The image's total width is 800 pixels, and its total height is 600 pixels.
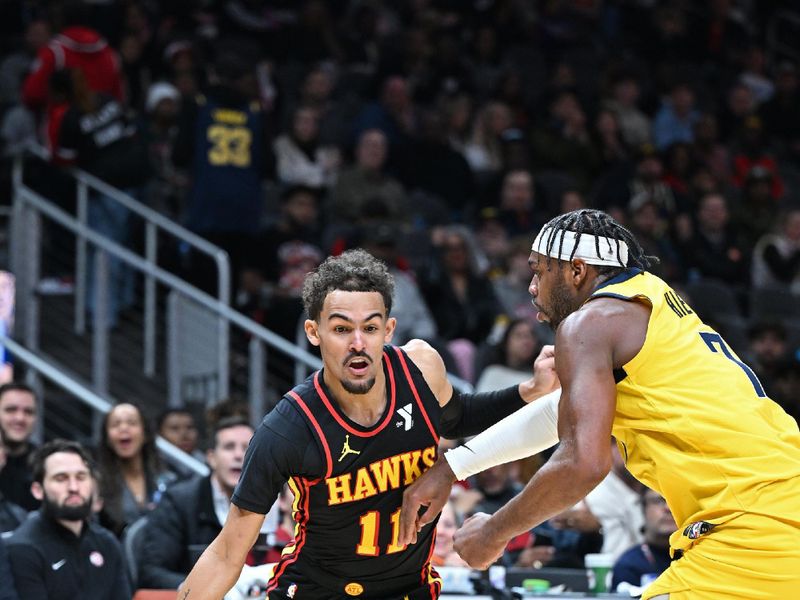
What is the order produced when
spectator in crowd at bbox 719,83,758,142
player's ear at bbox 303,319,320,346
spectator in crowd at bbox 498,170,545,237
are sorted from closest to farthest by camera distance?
player's ear at bbox 303,319,320,346
spectator in crowd at bbox 498,170,545,237
spectator in crowd at bbox 719,83,758,142

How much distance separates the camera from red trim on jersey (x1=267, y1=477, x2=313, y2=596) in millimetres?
4844

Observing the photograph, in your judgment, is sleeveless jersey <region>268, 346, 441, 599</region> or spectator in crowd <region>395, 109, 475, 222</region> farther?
spectator in crowd <region>395, 109, 475, 222</region>

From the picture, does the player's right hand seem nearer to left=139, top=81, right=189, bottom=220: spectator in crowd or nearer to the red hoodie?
the red hoodie

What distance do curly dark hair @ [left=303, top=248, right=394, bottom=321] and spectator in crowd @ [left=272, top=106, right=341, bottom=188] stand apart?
762 cm

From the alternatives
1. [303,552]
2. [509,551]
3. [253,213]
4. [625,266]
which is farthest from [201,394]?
[625,266]

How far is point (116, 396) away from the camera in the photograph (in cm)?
1020

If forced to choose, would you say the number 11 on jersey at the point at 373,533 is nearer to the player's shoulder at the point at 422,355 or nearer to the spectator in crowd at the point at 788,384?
the player's shoulder at the point at 422,355

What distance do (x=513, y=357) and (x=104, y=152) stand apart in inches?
133

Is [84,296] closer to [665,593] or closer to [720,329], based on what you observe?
[720,329]

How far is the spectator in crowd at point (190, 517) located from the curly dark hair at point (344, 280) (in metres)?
2.52

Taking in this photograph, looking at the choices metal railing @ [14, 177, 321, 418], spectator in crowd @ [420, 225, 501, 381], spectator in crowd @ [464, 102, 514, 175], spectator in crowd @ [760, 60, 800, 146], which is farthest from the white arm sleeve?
spectator in crowd @ [760, 60, 800, 146]

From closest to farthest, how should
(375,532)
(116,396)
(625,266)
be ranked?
1. (625,266)
2. (375,532)
3. (116,396)

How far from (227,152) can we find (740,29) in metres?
8.99

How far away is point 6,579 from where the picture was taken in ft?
21.8
